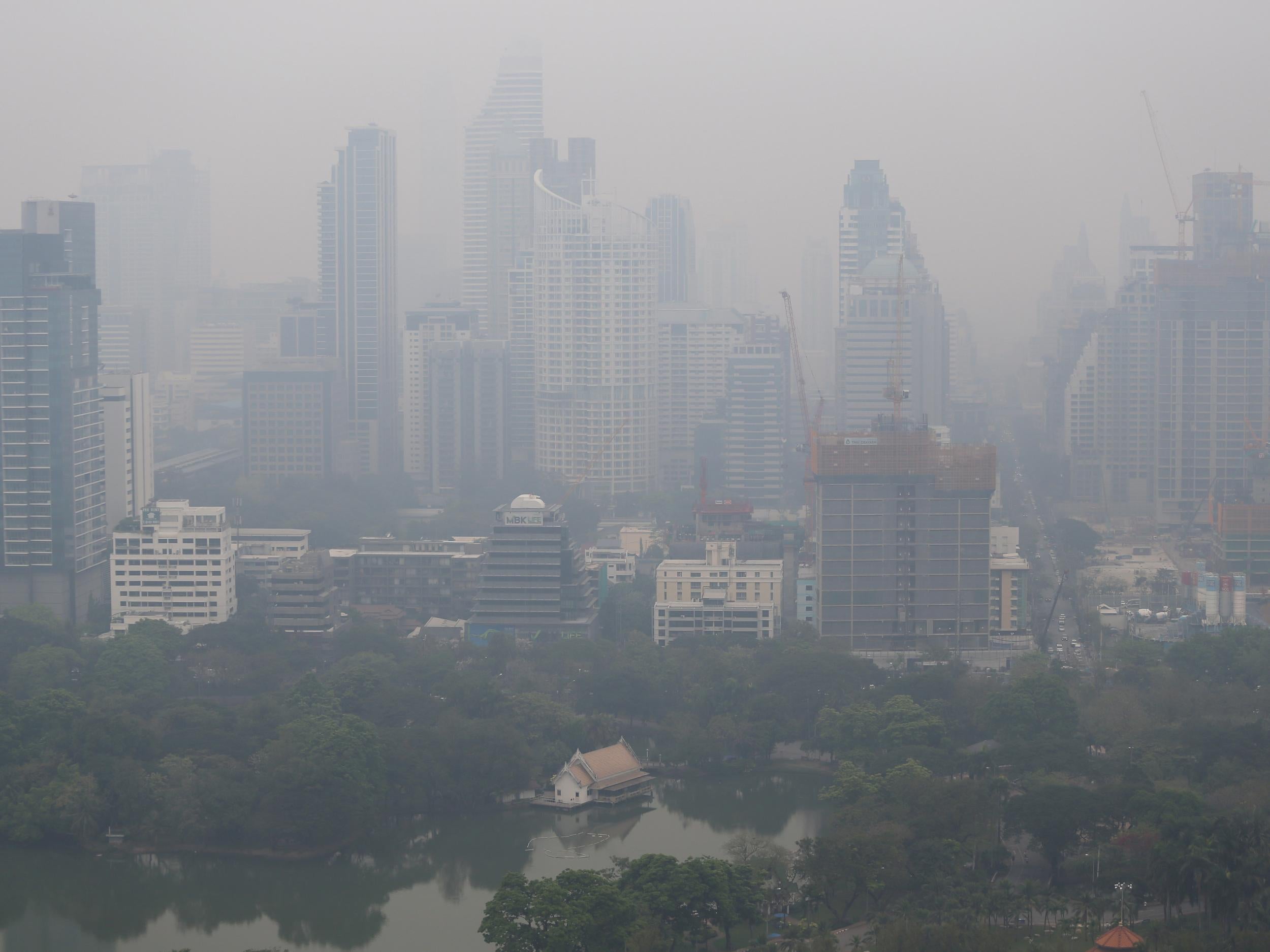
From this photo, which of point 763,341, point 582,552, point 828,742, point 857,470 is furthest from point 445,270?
point 828,742

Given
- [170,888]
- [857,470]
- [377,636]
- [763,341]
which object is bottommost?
[170,888]

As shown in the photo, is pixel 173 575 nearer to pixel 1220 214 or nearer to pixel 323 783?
pixel 323 783

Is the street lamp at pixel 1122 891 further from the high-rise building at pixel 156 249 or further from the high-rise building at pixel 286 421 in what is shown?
the high-rise building at pixel 156 249

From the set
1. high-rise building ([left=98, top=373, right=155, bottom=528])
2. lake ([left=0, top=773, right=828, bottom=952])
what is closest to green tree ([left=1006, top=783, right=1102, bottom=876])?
lake ([left=0, top=773, right=828, bottom=952])

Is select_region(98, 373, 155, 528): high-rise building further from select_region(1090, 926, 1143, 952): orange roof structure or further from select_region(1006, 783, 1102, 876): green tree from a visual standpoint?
select_region(1090, 926, 1143, 952): orange roof structure

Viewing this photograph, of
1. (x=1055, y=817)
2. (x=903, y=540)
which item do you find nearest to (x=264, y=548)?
(x=903, y=540)

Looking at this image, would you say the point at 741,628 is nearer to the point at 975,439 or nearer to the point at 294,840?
the point at 294,840
